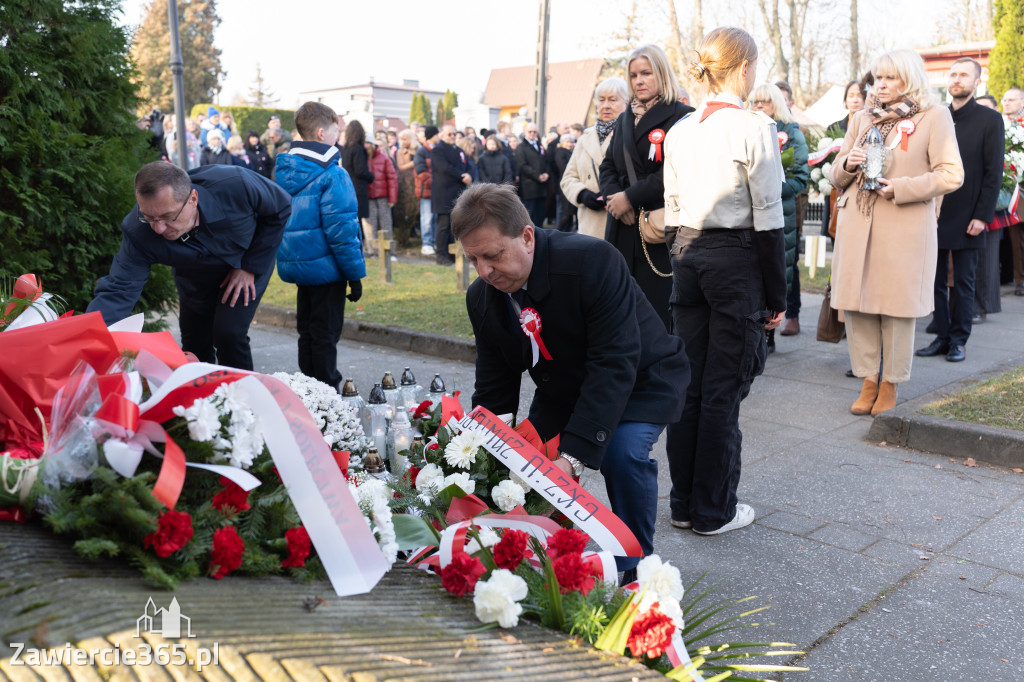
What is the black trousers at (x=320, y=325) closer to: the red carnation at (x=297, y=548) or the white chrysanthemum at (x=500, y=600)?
the red carnation at (x=297, y=548)

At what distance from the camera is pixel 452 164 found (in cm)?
1433

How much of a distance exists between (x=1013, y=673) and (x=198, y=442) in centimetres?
252

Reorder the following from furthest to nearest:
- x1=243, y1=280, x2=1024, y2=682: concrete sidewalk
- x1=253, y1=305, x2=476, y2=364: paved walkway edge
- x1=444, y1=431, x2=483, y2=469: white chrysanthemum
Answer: x1=253, y1=305, x2=476, y2=364: paved walkway edge < x1=243, y1=280, x2=1024, y2=682: concrete sidewalk < x1=444, y1=431, x2=483, y2=469: white chrysanthemum

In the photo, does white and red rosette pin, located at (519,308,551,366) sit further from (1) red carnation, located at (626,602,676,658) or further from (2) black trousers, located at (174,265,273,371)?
(2) black trousers, located at (174,265,273,371)

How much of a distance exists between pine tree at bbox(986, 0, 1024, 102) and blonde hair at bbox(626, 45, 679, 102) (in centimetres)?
1308

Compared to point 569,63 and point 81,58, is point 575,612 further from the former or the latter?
point 569,63

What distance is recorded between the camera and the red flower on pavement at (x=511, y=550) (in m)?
2.16

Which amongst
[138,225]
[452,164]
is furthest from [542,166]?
[138,225]

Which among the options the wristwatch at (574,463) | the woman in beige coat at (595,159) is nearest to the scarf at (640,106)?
the woman in beige coat at (595,159)

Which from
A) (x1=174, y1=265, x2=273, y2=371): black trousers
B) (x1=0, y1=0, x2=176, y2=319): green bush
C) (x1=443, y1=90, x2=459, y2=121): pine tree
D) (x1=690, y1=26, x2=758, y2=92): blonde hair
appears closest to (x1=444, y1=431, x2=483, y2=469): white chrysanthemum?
(x1=690, y1=26, x2=758, y2=92): blonde hair

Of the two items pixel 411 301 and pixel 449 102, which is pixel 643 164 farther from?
pixel 449 102

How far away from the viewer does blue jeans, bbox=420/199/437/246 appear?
15.5 meters

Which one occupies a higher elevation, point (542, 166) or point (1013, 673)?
point (542, 166)

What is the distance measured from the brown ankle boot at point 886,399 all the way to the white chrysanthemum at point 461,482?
12.7 ft
